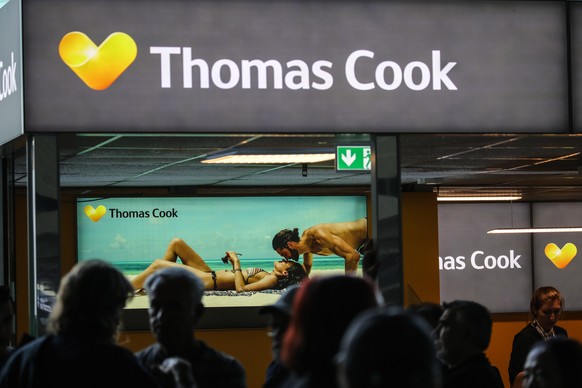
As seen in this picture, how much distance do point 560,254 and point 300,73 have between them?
9472 millimetres

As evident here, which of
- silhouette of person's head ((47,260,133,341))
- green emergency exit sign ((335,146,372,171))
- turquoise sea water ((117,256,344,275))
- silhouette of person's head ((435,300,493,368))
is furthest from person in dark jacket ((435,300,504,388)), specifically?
turquoise sea water ((117,256,344,275))

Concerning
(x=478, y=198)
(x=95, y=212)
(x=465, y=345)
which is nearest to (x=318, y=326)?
(x=465, y=345)

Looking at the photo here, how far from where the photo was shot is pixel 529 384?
295 centimetres

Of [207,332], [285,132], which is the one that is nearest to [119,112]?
[285,132]

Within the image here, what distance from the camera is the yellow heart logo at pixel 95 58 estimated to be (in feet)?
15.8

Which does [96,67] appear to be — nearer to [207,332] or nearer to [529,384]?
[529,384]

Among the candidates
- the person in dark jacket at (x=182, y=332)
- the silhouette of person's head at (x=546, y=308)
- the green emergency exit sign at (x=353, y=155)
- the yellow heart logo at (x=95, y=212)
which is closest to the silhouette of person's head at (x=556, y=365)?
the person in dark jacket at (x=182, y=332)

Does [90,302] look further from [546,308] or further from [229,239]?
[229,239]

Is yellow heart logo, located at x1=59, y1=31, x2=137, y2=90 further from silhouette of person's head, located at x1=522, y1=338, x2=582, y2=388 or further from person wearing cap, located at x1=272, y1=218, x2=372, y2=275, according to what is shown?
person wearing cap, located at x1=272, y1=218, x2=372, y2=275

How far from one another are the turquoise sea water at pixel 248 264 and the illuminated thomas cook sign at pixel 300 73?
20.1 feet

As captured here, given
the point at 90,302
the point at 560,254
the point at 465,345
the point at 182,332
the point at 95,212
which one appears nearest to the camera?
the point at 90,302

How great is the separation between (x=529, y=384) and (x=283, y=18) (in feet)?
8.60

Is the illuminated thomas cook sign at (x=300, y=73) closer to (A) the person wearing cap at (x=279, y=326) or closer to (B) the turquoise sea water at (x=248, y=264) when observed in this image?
(A) the person wearing cap at (x=279, y=326)

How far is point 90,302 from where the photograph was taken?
118 inches
